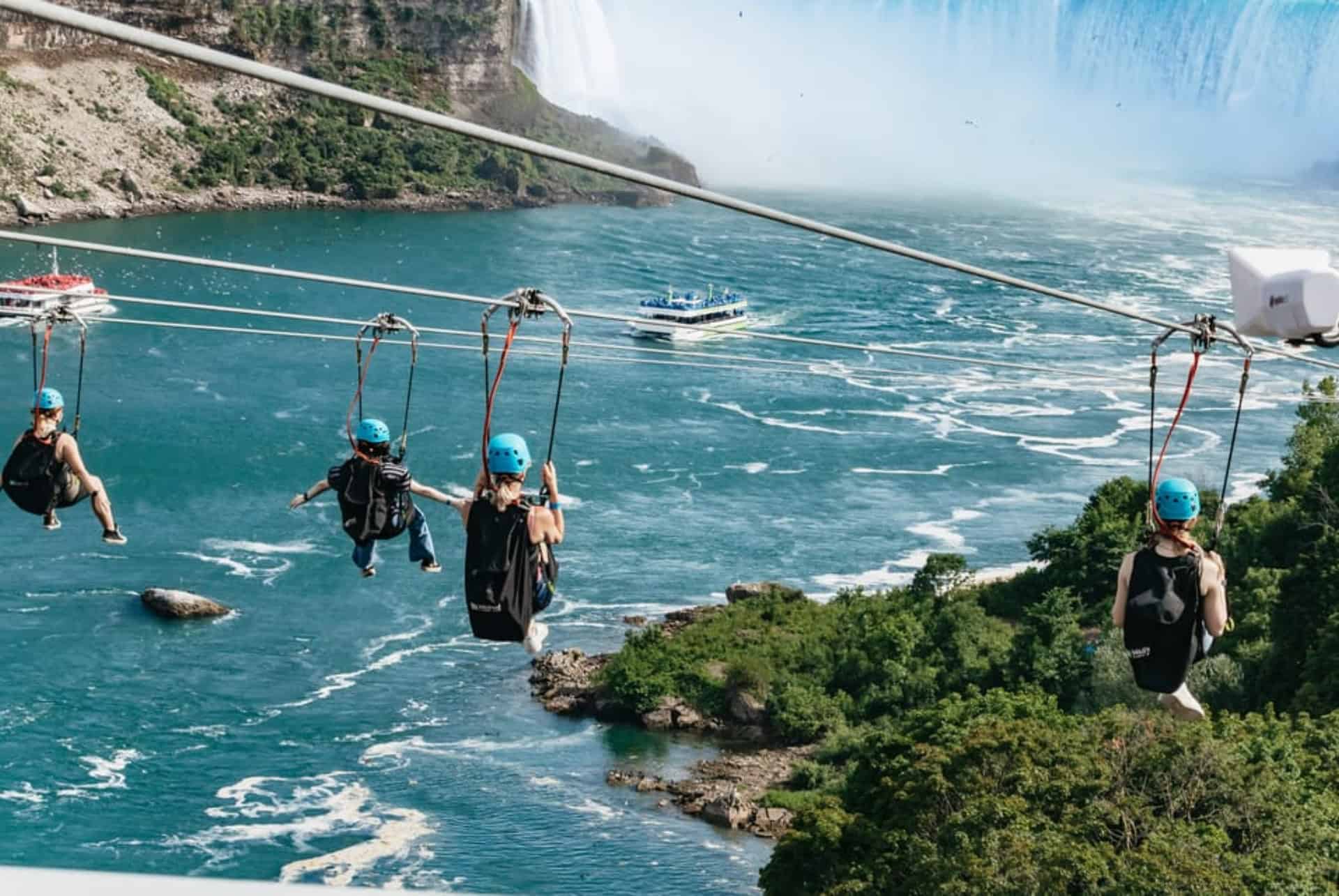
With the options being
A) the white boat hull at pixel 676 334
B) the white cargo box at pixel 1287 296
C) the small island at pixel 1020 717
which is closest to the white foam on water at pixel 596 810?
the small island at pixel 1020 717

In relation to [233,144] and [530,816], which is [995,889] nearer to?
[530,816]

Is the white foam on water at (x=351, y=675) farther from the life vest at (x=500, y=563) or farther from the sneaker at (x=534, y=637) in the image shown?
the life vest at (x=500, y=563)

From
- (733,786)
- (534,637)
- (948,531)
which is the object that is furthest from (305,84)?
(948,531)

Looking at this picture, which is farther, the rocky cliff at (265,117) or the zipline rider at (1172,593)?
the rocky cliff at (265,117)

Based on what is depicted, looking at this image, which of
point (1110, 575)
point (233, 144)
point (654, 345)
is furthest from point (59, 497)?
point (233, 144)

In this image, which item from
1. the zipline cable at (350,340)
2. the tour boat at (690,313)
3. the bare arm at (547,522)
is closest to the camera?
the bare arm at (547,522)

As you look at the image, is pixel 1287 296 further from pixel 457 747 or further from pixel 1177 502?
pixel 457 747

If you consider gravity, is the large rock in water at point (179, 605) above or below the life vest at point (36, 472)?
below

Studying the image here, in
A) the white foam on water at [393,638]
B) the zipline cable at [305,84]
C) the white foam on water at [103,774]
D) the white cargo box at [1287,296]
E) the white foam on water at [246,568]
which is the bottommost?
the white foam on water at [103,774]

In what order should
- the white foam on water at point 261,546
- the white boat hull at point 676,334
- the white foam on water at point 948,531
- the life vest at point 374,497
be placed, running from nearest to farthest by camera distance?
the life vest at point 374,497 < the white foam on water at point 261,546 < the white foam on water at point 948,531 < the white boat hull at point 676,334
